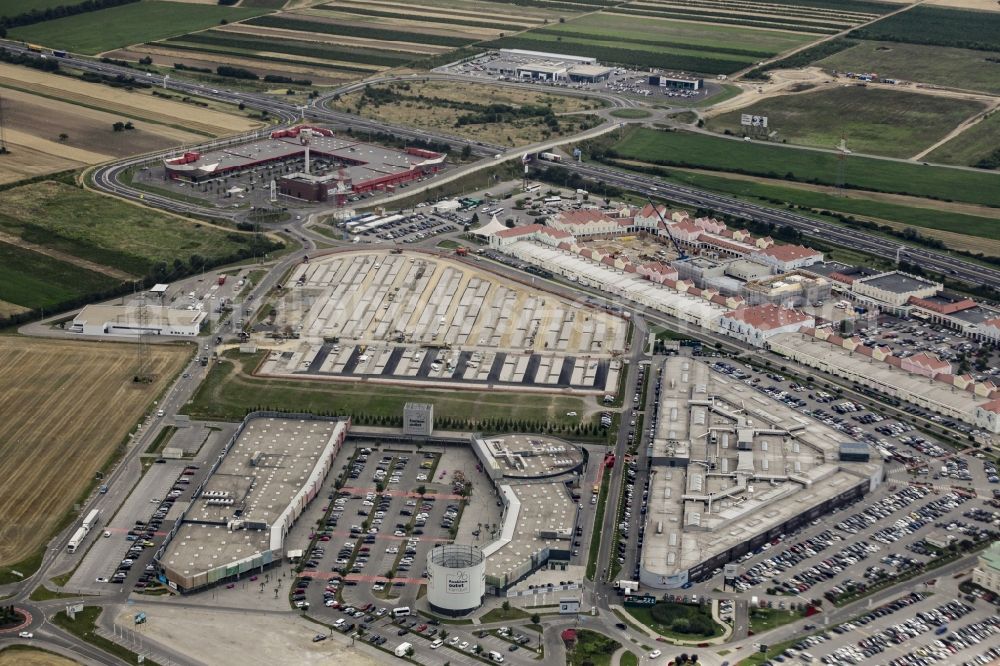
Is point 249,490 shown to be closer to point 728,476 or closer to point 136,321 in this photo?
point 728,476

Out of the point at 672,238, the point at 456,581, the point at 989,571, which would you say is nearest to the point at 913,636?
the point at 989,571

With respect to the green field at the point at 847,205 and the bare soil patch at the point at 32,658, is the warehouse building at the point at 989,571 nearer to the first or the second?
the bare soil patch at the point at 32,658

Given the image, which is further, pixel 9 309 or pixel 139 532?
pixel 9 309

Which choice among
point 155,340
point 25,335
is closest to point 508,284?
point 155,340

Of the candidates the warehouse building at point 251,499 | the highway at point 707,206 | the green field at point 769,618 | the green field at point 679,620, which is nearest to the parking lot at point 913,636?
the green field at point 769,618

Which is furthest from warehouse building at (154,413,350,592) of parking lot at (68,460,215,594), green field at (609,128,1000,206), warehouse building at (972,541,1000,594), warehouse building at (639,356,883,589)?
green field at (609,128,1000,206)

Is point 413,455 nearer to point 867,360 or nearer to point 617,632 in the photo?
point 617,632
